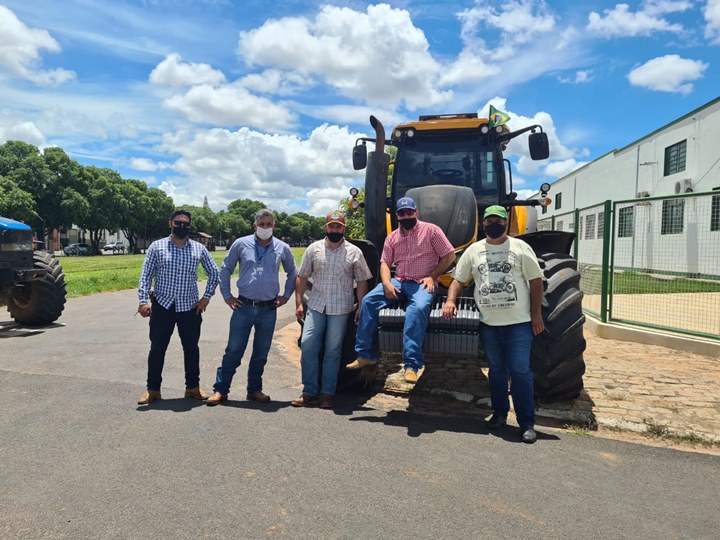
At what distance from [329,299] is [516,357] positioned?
5.42ft

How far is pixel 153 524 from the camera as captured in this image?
274 cm

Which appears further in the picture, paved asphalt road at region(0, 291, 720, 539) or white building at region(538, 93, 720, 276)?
white building at region(538, 93, 720, 276)

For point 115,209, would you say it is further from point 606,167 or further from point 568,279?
point 568,279

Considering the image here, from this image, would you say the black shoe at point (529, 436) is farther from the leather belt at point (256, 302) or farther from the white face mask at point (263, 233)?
the white face mask at point (263, 233)

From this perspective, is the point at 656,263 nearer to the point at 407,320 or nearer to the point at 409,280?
the point at 409,280

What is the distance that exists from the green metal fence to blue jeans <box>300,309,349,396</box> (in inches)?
211

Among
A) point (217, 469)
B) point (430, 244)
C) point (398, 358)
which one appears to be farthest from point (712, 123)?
point (217, 469)

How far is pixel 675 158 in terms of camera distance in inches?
770

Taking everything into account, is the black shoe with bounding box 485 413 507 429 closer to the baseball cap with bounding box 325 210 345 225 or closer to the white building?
the baseball cap with bounding box 325 210 345 225

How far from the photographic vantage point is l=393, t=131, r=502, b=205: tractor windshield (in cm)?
632

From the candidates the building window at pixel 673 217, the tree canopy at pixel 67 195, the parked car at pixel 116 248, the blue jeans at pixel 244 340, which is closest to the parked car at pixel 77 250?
the tree canopy at pixel 67 195

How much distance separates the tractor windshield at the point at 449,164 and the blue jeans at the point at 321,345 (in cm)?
229

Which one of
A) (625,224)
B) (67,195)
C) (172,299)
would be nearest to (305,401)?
(172,299)

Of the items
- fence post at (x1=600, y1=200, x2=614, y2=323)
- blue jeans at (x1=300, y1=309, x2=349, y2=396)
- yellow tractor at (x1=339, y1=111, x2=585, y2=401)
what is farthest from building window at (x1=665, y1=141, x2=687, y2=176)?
blue jeans at (x1=300, y1=309, x2=349, y2=396)
